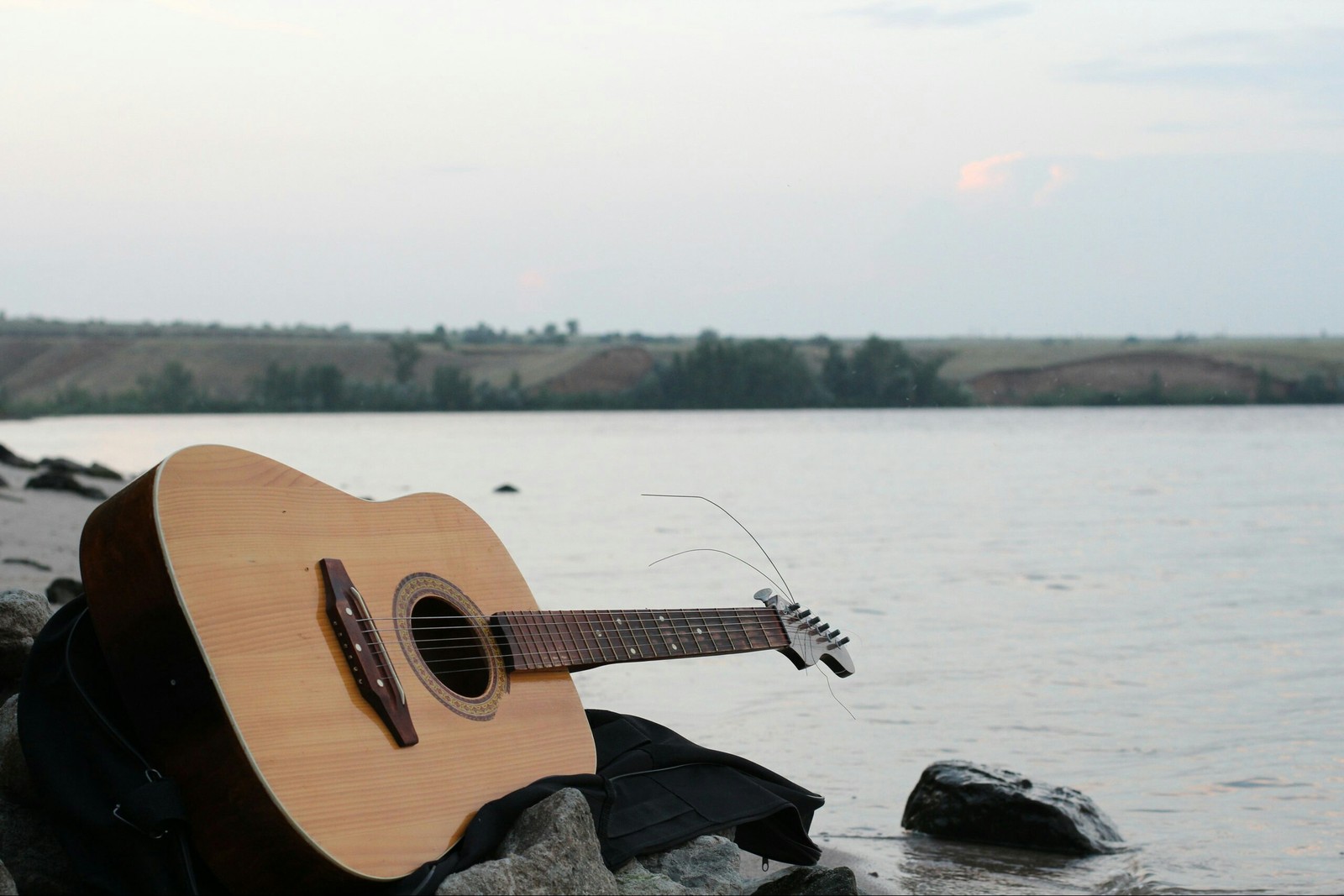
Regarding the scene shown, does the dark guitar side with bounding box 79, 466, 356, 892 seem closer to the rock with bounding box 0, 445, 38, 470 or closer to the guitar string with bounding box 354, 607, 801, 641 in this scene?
the guitar string with bounding box 354, 607, 801, 641

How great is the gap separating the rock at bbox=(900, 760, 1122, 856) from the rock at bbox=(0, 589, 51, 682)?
3.86 m

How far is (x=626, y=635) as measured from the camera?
155 inches

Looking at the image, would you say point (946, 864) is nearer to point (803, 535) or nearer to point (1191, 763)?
point (1191, 763)

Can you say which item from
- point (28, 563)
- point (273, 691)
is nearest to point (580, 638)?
point (273, 691)

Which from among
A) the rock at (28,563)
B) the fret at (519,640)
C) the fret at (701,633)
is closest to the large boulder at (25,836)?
the fret at (519,640)

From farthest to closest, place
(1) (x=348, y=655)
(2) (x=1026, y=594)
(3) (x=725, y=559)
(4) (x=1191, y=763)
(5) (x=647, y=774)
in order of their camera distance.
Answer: (3) (x=725, y=559) → (2) (x=1026, y=594) → (4) (x=1191, y=763) → (5) (x=647, y=774) → (1) (x=348, y=655)

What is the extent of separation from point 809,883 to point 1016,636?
8.96 m

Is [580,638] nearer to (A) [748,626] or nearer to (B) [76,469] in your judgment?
(A) [748,626]

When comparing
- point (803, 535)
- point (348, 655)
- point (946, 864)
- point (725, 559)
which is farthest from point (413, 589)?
point (803, 535)

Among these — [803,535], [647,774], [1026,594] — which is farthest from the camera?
[803,535]

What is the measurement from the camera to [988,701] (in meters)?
9.04

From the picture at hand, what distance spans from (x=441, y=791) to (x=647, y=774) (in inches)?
33.8

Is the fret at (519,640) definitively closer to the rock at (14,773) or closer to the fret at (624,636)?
the fret at (624,636)

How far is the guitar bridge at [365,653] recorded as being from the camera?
315 centimetres
